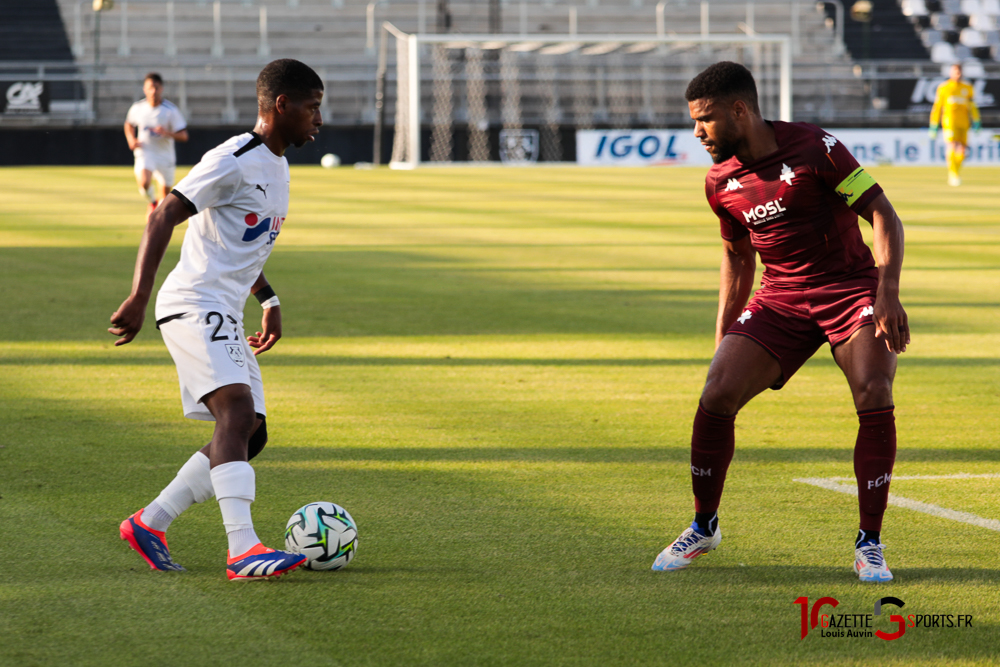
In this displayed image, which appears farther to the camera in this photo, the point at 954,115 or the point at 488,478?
the point at 954,115

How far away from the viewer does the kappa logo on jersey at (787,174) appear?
460cm

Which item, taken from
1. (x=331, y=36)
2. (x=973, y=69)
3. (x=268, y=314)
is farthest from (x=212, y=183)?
(x=973, y=69)

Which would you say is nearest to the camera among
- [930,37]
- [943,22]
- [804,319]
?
[804,319]

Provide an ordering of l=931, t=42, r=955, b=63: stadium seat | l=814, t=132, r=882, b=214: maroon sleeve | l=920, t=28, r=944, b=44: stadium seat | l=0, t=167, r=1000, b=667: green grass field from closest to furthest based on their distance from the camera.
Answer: l=0, t=167, r=1000, b=667: green grass field < l=814, t=132, r=882, b=214: maroon sleeve < l=931, t=42, r=955, b=63: stadium seat < l=920, t=28, r=944, b=44: stadium seat

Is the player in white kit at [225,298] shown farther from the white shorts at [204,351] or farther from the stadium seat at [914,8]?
the stadium seat at [914,8]

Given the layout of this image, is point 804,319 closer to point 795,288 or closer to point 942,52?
point 795,288

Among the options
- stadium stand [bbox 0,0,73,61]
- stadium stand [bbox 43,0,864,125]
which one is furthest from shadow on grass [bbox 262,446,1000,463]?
stadium stand [bbox 0,0,73,61]

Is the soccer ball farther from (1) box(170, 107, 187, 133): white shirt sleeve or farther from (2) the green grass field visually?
(1) box(170, 107, 187, 133): white shirt sleeve

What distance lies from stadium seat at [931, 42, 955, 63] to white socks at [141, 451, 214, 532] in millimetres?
44377

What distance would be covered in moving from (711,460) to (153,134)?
16.7 metres

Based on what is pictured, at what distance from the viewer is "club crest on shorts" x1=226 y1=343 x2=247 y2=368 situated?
14.5 ft

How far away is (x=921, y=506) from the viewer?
5426 mm

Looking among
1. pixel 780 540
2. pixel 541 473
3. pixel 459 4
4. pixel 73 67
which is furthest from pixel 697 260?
pixel 459 4

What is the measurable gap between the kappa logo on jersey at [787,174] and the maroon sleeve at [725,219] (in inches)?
11.8
